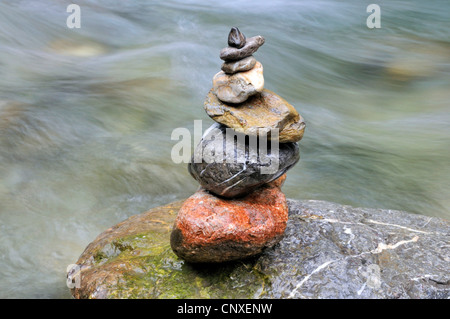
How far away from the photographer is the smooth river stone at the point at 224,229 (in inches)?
144

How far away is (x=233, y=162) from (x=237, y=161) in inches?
1.3

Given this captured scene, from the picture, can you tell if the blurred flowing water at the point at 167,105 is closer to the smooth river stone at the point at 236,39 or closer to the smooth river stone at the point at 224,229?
the smooth river stone at the point at 224,229

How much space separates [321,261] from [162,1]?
34.1ft

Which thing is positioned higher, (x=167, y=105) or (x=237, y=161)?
(x=237, y=161)

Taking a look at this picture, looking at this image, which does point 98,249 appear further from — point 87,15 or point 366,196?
point 87,15

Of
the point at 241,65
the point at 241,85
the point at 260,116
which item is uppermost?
the point at 241,65

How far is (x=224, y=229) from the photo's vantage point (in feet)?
12.0

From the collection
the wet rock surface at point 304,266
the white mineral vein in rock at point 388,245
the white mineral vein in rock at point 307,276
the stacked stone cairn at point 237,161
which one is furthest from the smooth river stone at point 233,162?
the white mineral vein in rock at point 388,245

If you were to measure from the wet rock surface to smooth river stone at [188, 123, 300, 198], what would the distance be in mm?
652

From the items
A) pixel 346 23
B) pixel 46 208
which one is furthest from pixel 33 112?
pixel 346 23

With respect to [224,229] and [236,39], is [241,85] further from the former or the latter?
[224,229]

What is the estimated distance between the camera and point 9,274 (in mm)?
5215

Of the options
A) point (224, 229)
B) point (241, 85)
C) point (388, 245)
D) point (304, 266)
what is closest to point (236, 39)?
point (241, 85)

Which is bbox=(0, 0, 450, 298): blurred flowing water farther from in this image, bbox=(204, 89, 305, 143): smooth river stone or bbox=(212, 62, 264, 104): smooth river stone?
bbox=(212, 62, 264, 104): smooth river stone
